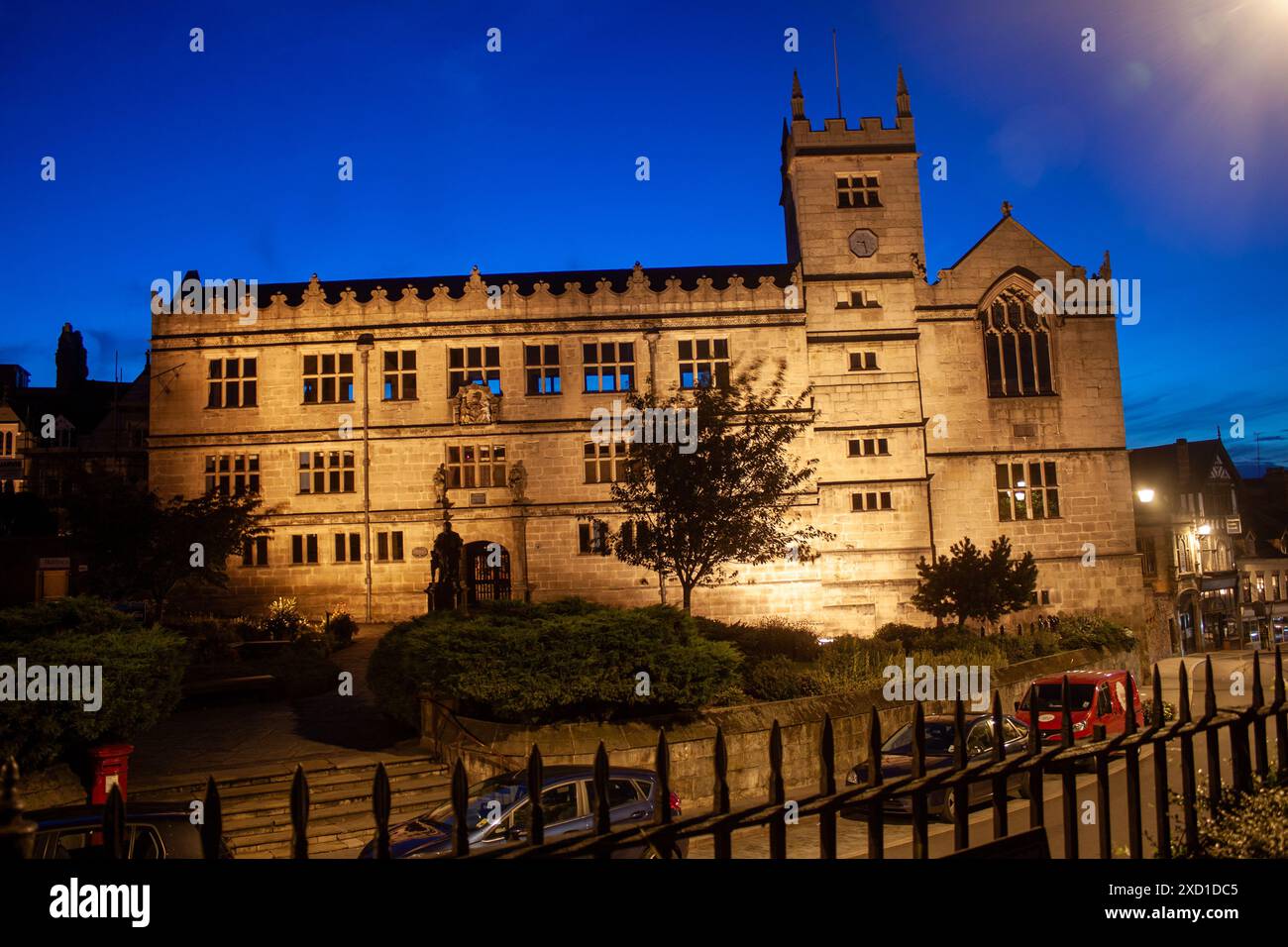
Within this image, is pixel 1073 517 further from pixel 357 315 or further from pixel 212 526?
pixel 212 526

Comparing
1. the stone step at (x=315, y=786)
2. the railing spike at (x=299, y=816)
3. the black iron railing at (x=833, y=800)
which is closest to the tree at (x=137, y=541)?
the stone step at (x=315, y=786)

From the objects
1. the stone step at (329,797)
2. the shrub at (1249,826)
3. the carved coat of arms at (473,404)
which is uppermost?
the carved coat of arms at (473,404)

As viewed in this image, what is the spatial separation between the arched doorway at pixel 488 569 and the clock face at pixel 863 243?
18559 mm

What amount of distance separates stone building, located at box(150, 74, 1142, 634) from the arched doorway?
0.35 feet

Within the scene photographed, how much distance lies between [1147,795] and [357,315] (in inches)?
1216

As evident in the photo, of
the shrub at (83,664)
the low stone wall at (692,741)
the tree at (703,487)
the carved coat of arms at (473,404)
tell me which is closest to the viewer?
the shrub at (83,664)

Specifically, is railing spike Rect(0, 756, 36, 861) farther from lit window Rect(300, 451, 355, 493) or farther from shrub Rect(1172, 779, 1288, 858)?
lit window Rect(300, 451, 355, 493)

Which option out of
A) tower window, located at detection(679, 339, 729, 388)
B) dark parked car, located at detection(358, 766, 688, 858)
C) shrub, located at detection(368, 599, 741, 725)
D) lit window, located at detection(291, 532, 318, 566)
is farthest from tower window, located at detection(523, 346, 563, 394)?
dark parked car, located at detection(358, 766, 688, 858)

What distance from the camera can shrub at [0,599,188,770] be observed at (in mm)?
12992

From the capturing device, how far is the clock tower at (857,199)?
126 feet

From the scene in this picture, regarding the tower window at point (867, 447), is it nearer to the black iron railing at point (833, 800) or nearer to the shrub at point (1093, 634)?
the shrub at point (1093, 634)
